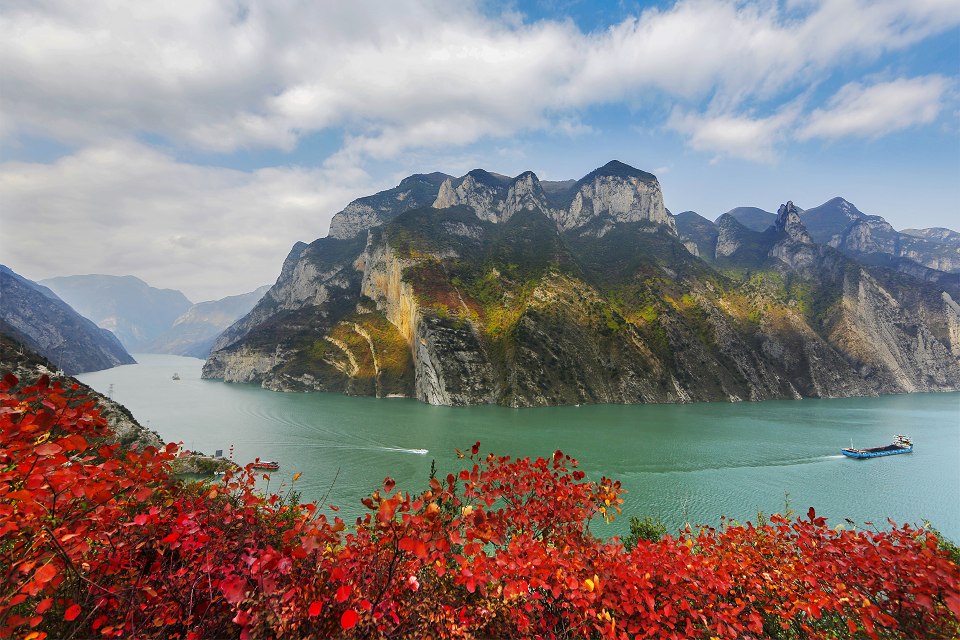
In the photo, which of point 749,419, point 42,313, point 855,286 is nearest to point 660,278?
point 749,419

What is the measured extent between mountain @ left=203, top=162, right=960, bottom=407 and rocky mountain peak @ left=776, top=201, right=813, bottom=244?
0.60 m

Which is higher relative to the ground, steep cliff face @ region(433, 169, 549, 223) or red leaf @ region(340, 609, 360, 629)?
steep cliff face @ region(433, 169, 549, 223)

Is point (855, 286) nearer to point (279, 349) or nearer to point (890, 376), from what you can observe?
point (890, 376)

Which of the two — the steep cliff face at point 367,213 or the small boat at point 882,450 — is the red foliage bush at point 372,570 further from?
the steep cliff face at point 367,213

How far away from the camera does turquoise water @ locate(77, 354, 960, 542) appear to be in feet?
92.5

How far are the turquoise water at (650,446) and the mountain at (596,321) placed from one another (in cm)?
1071

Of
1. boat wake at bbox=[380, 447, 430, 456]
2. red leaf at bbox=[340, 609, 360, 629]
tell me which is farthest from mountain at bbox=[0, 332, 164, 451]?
red leaf at bbox=[340, 609, 360, 629]

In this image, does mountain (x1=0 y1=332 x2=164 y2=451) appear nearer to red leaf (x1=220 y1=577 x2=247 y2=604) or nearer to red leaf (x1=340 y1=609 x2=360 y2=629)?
red leaf (x1=220 y1=577 x2=247 y2=604)

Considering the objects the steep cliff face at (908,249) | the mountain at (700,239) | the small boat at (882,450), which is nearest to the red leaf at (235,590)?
the small boat at (882,450)

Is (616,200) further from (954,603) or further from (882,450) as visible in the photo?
(954,603)

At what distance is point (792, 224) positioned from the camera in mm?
140125

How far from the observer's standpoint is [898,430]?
53.9 meters

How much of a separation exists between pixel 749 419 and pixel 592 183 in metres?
127

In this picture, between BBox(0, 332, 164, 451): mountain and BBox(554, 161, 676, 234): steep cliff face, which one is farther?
BBox(554, 161, 676, 234): steep cliff face
